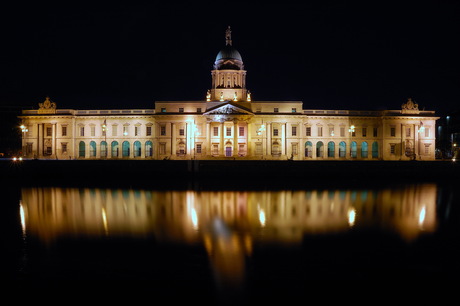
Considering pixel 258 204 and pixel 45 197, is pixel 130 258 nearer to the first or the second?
pixel 258 204

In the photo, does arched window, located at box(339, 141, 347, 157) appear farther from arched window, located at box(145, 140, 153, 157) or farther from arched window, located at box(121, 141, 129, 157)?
arched window, located at box(121, 141, 129, 157)

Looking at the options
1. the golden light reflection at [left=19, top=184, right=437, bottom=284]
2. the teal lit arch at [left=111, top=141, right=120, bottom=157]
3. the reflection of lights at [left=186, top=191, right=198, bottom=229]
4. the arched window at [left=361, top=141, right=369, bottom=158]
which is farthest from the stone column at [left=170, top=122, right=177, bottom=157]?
the reflection of lights at [left=186, top=191, right=198, bottom=229]

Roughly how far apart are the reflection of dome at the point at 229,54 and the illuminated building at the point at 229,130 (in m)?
0.18

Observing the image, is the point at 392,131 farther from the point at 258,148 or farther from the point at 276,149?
the point at 258,148

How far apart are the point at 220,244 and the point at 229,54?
202 ft

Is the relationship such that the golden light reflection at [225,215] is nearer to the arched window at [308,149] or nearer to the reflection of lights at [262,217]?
the reflection of lights at [262,217]

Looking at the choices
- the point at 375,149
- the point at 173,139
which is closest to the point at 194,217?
the point at 173,139

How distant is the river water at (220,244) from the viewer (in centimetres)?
1397

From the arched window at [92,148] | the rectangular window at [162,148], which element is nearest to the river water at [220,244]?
the rectangular window at [162,148]

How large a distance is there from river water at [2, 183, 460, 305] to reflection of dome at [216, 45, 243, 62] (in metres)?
47.7

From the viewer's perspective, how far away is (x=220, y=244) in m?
18.6

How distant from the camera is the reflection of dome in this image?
2982 inches

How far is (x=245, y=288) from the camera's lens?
13562mm

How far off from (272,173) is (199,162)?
27.5 feet
